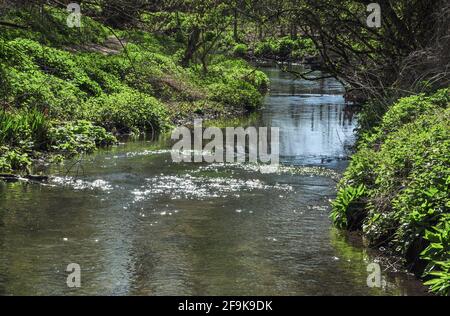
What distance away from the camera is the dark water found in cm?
931

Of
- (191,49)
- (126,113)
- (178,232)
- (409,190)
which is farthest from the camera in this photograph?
(191,49)

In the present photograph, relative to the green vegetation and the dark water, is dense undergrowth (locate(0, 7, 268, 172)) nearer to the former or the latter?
the dark water

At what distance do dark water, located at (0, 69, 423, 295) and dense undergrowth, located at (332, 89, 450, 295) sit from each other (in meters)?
0.42

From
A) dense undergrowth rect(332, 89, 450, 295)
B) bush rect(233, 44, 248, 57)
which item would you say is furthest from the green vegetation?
dense undergrowth rect(332, 89, 450, 295)

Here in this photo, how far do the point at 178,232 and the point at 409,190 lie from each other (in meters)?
3.68

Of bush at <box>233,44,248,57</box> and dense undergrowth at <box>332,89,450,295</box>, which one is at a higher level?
bush at <box>233,44,248,57</box>

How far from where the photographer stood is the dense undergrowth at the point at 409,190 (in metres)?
9.41

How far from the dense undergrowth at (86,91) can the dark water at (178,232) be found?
51.9 inches

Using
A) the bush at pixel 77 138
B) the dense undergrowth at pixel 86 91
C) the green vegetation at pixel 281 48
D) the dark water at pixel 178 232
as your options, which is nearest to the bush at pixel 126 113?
the dense undergrowth at pixel 86 91

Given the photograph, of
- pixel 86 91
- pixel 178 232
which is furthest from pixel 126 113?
pixel 178 232

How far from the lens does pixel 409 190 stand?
1010cm

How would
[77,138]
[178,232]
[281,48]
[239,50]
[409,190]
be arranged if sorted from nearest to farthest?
[409,190]
[178,232]
[77,138]
[239,50]
[281,48]

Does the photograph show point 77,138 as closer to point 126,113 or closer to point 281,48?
point 126,113
